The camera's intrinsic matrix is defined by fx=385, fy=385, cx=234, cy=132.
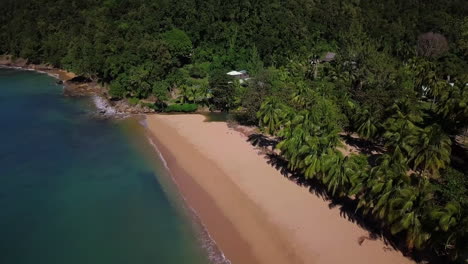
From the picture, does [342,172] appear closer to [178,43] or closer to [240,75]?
[240,75]

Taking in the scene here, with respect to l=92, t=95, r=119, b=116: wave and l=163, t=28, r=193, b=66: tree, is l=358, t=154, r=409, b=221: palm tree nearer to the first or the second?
l=92, t=95, r=119, b=116: wave

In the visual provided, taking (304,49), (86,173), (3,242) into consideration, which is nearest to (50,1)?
(304,49)

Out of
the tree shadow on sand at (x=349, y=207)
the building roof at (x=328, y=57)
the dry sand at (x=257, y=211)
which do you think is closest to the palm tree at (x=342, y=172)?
the tree shadow on sand at (x=349, y=207)

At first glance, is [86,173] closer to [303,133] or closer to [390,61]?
[303,133]

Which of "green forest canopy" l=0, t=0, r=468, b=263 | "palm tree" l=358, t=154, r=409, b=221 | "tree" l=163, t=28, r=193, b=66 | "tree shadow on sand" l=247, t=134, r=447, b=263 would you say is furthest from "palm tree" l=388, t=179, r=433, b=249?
"tree" l=163, t=28, r=193, b=66

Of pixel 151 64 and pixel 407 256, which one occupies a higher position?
pixel 151 64
